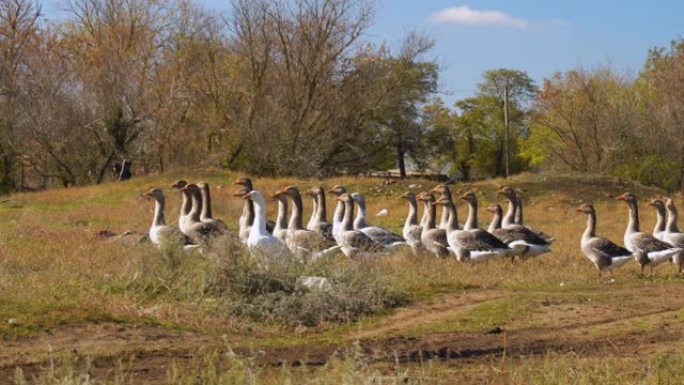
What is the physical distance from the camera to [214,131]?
5044 centimetres

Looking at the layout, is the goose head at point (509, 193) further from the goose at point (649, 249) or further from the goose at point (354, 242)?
the goose at point (354, 242)

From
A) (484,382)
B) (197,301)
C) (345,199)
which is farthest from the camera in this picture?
(345,199)

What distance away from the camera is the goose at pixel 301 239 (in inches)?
588

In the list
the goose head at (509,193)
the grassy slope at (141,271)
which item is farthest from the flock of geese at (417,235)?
the goose head at (509,193)

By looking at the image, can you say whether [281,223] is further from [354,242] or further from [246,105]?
[246,105]

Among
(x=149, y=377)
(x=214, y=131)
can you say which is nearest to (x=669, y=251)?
(x=149, y=377)

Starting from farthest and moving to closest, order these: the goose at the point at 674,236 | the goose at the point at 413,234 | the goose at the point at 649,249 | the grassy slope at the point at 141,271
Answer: the goose at the point at 413,234 < the goose at the point at 674,236 < the goose at the point at 649,249 < the grassy slope at the point at 141,271

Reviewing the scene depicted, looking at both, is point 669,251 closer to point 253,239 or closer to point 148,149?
point 253,239

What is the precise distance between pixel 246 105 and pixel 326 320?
37492mm

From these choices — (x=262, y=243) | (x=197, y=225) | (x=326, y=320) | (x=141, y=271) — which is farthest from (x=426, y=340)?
(x=197, y=225)

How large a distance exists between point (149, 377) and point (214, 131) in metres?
42.9

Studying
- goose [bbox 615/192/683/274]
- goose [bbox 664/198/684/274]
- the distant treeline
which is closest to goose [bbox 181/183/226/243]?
goose [bbox 615/192/683/274]

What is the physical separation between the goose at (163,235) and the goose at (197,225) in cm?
23

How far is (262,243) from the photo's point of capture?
48.0 ft
